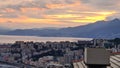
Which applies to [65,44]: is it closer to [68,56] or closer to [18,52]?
[18,52]

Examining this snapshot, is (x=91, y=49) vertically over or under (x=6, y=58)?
over

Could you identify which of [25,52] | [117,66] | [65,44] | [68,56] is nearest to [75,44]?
[65,44]

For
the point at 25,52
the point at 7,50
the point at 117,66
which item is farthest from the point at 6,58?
the point at 117,66

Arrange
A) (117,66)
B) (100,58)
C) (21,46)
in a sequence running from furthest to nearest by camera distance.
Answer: (21,46) → (117,66) → (100,58)

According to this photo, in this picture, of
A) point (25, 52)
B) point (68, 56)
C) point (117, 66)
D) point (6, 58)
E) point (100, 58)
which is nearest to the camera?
point (100, 58)

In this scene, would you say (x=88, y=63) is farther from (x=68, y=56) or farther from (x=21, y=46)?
(x=21, y=46)

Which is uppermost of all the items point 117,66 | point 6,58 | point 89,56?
point 89,56

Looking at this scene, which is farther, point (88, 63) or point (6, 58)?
point (6, 58)

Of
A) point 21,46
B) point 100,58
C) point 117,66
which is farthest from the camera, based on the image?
point 21,46

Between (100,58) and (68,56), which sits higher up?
(100,58)

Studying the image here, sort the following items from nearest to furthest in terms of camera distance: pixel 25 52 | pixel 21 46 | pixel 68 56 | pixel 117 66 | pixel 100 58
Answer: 1. pixel 100 58
2. pixel 117 66
3. pixel 68 56
4. pixel 25 52
5. pixel 21 46
